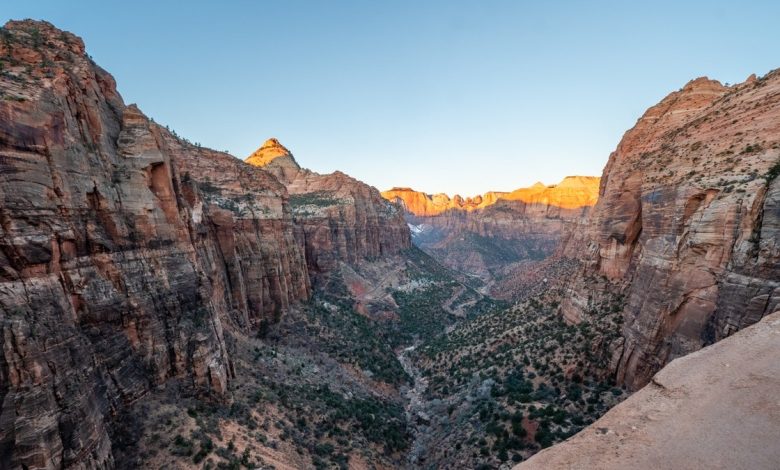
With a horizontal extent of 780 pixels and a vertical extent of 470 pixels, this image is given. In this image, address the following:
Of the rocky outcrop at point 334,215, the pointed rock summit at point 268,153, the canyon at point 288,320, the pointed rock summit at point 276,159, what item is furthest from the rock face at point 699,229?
the pointed rock summit at point 268,153

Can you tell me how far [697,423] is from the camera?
948cm

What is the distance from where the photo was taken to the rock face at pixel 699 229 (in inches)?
650

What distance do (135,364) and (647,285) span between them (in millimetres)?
32111

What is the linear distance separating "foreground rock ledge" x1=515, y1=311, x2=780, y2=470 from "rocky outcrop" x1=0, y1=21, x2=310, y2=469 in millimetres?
16853

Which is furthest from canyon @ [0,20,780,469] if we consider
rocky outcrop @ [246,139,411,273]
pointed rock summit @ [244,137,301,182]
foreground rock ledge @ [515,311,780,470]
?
pointed rock summit @ [244,137,301,182]

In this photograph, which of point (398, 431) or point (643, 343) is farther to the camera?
point (398, 431)

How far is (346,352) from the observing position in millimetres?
42688

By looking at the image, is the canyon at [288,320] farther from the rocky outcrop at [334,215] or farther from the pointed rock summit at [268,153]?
the pointed rock summit at [268,153]

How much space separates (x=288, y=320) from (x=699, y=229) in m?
40.1

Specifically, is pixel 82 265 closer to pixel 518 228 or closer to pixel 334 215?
pixel 334 215

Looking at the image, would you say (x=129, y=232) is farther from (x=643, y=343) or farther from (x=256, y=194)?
(x=643, y=343)

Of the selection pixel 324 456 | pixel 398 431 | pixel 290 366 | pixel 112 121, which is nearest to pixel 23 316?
pixel 112 121

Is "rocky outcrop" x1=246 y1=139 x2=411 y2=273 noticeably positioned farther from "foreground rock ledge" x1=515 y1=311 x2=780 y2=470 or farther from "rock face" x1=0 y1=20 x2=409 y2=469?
"foreground rock ledge" x1=515 y1=311 x2=780 y2=470

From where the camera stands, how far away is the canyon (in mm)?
12508
